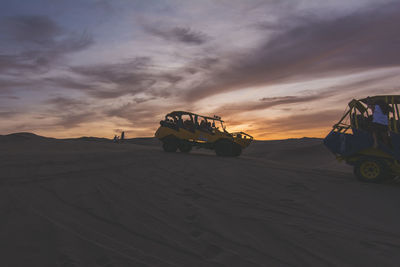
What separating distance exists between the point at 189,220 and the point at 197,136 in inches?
425

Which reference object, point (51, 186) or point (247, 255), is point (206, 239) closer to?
point (247, 255)

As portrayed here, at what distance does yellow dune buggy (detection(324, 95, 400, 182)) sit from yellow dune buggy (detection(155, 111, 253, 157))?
5574 mm

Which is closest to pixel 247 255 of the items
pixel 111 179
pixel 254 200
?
pixel 254 200

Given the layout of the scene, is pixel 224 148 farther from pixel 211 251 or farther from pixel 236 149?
pixel 211 251

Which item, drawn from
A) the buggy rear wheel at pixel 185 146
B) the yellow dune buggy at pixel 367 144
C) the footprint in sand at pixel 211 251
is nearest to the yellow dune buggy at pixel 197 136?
the buggy rear wheel at pixel 185 146

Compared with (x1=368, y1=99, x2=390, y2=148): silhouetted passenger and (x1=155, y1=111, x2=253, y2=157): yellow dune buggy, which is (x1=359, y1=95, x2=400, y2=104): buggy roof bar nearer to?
(x1=368, y1=99, x2=390, y2=148): silhouetted passenger

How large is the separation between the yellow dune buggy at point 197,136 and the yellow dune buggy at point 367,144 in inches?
219

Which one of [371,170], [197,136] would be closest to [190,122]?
[197,136]

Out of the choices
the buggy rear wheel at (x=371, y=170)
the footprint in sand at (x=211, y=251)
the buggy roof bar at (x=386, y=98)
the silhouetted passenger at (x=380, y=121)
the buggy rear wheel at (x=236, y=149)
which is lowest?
the footprint in sand at (x=211, y=251)

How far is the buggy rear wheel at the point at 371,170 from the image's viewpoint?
8.48 metres

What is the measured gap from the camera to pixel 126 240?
11.4 feet

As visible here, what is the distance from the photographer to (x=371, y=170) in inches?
344

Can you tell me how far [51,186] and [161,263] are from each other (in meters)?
4.18

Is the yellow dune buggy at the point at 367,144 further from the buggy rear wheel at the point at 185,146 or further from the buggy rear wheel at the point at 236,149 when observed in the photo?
the buggy rear wheel at the point at 185,146
